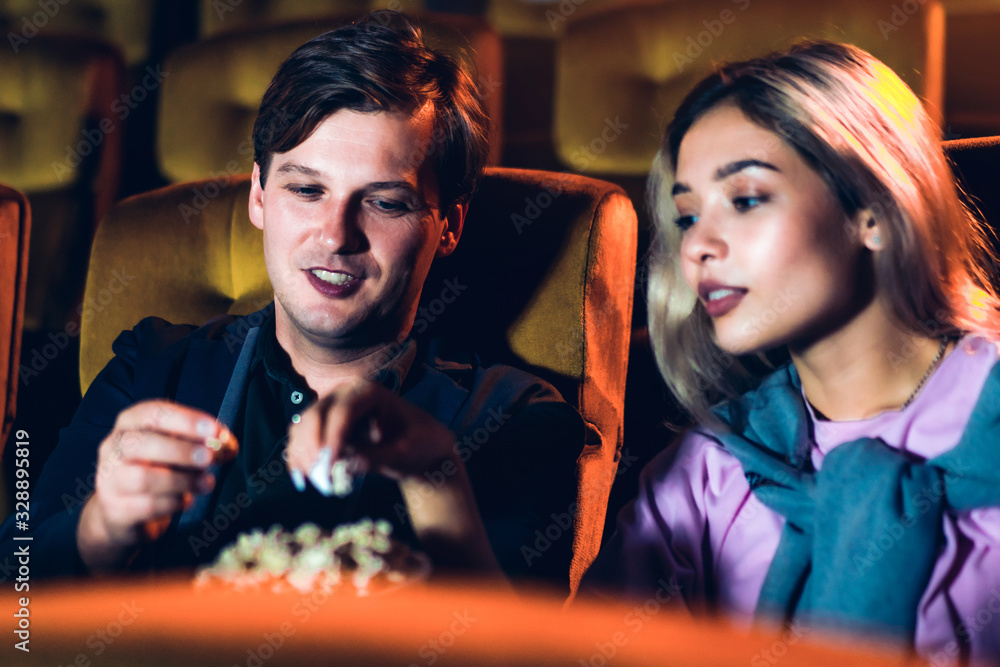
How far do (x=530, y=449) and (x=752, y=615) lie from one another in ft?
0.83

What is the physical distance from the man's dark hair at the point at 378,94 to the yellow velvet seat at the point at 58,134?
86 centimetres

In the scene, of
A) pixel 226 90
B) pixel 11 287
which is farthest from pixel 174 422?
pixel 226 90

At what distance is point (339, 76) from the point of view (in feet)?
2.80

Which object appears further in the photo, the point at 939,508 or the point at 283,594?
the point at 939,508

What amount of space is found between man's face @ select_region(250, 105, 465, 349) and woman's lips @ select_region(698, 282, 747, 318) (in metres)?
0.30

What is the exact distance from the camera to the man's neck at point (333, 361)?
895 mm

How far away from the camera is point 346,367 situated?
0.90 meters

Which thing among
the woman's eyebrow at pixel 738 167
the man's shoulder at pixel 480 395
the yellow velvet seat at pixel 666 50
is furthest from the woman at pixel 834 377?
the yellow velvet seat at pixel 666 50

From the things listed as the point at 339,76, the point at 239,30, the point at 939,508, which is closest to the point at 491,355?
the point at 339,76

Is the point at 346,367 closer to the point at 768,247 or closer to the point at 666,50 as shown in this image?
the point at 768,247

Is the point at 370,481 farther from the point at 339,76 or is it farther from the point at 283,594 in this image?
the point at 283,594

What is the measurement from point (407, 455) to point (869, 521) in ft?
1.24

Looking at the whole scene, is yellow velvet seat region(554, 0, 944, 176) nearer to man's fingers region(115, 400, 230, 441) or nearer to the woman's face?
the woman's face

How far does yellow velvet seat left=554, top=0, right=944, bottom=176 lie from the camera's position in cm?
117
